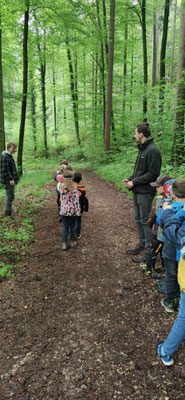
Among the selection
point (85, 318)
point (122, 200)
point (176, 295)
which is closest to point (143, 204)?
point (176, 295)

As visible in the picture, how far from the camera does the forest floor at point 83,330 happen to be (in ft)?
6.53

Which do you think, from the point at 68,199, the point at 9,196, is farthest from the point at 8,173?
the point at 68,199

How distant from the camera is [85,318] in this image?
2768mm

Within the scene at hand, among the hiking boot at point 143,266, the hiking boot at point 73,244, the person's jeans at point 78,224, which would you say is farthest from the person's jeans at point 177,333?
the person's jeans at point 78,224

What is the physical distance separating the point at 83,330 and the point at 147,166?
2724 mm

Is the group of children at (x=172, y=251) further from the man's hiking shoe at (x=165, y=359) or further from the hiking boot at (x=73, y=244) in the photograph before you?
the hiking boot at (x=73, y=244)


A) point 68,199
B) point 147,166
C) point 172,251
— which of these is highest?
point 147,166

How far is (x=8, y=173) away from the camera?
18.7 ft

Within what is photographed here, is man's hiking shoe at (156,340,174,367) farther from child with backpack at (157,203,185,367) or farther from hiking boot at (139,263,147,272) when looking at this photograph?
hiking boot at (139,263,147,272)

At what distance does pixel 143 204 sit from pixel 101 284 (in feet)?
5.20

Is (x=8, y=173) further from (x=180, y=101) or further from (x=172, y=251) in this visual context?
(x=180, y=101)

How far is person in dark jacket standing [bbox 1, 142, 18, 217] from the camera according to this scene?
18.4ft

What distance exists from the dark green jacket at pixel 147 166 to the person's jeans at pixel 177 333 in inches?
81.8

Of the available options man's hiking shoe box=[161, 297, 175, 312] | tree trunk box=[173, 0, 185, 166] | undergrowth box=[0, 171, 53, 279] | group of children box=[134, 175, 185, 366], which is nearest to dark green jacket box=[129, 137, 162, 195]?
group of children box=[134, 175, 185, 366]
